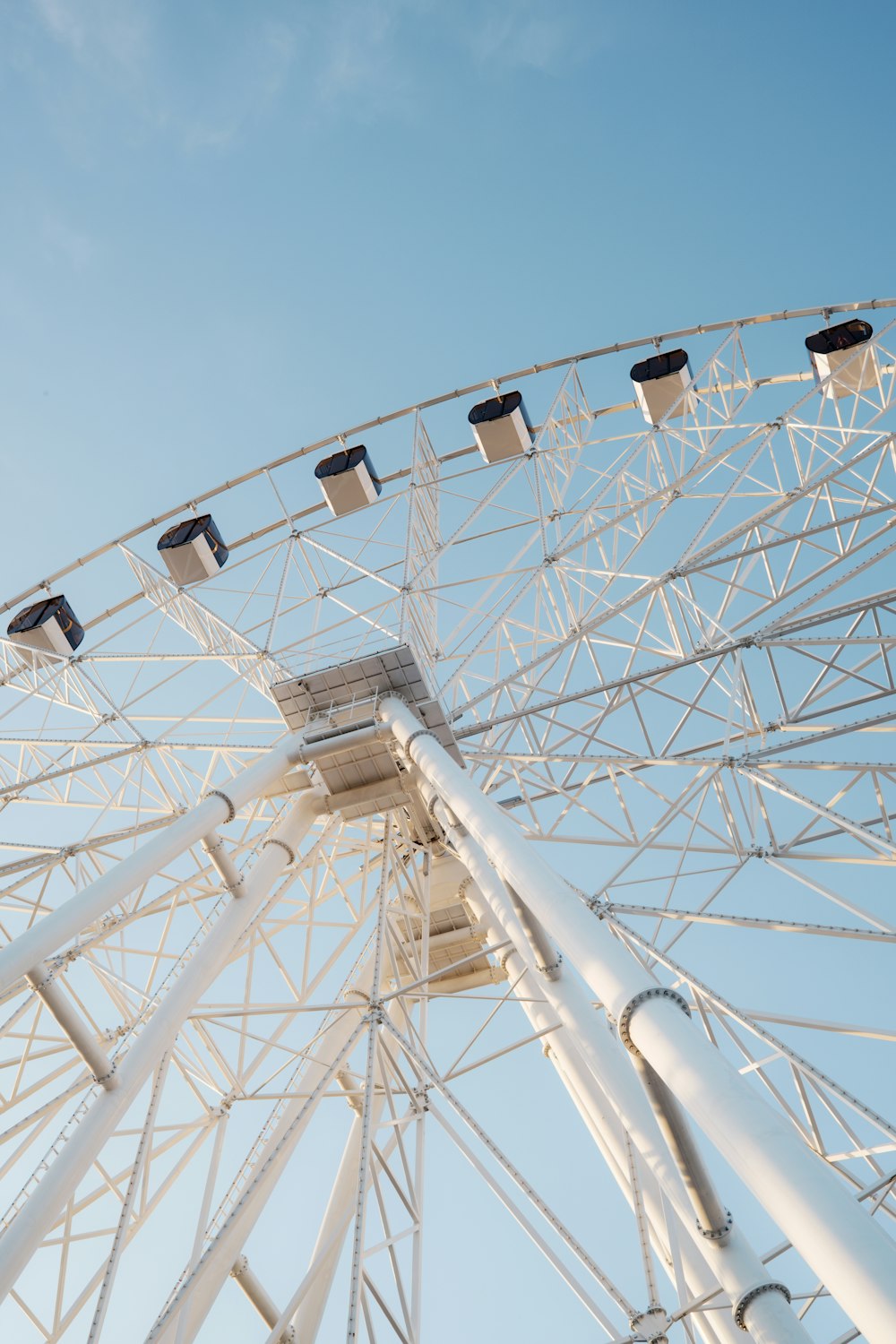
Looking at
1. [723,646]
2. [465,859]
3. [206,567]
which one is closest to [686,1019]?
[465,859]

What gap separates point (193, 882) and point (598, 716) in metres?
6.41

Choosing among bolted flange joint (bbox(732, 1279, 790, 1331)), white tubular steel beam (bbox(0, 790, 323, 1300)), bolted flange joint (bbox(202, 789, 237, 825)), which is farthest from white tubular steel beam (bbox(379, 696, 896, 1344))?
bolted flange joint (bbox(202, 789, 237, 825))

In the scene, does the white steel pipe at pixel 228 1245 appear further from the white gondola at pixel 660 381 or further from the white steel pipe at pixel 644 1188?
the white gondola at pixel 660 381

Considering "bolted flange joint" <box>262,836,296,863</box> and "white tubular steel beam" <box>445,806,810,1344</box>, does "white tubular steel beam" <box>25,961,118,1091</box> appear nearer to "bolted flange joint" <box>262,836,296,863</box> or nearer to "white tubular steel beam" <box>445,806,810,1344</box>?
"white tubular steel beam" <box>445,806,810,1344</box>

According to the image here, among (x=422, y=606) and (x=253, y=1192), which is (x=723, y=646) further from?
(x=253, y=1192)

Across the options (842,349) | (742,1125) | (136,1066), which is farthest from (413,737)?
(842,349)

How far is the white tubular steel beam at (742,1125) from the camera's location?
13.5 ft

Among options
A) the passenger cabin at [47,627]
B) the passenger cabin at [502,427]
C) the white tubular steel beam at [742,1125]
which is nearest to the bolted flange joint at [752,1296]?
the white tubular steel beam at [742,1125]

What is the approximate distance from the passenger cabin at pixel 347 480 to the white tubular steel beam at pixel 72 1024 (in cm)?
1530

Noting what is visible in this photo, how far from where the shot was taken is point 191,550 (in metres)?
23.1

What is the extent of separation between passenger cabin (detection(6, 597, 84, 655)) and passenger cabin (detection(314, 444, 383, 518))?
21.3ft

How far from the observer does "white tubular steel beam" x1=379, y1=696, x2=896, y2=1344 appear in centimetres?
413

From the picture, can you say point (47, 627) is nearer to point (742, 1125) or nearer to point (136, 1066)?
point (136, 1066)

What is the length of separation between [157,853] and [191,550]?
41.4ft
